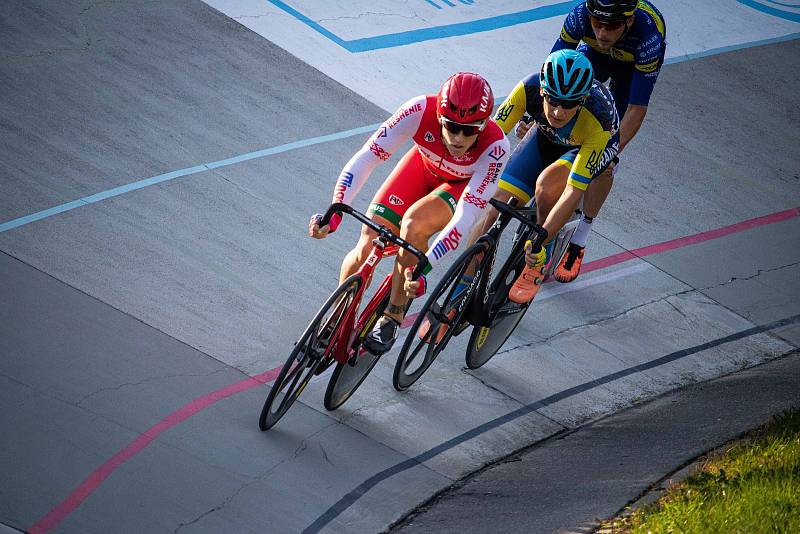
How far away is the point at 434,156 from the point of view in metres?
5.70

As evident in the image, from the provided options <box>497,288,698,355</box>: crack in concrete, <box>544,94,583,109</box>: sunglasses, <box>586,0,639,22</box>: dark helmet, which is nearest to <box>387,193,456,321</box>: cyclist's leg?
<box>544,94,583,109</box>: sunglasses

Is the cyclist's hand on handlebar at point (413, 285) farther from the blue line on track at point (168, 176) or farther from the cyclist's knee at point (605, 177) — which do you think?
the blue line on track at point (168, 176)

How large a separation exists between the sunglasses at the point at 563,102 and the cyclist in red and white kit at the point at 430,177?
48 cm

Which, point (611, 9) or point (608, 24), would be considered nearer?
point (611, 9)

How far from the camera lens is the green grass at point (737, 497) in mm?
4668

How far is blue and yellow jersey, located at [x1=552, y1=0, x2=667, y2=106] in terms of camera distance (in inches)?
289

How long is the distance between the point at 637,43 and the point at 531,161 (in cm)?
148

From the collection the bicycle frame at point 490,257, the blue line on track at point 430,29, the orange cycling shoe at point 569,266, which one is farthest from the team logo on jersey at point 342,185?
the blue line on track at point 430,29

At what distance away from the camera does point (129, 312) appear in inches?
240

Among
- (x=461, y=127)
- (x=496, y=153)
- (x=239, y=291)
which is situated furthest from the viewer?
(x=239, y=291)

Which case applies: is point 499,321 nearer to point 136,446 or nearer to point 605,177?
point 605,177

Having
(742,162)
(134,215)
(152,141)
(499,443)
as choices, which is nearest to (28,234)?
(134,215)

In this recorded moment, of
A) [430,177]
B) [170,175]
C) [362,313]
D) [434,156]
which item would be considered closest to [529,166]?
[430,177]

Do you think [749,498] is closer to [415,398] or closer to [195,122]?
[415,398]
